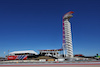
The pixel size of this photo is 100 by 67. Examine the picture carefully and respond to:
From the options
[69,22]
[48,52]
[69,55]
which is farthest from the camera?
[48,52]

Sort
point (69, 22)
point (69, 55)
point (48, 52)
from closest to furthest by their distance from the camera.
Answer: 1. point (69, 55)
2. point (69, 22)
3. point (48, 52)

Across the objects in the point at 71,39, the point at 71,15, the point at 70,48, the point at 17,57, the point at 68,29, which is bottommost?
the point at 17,57

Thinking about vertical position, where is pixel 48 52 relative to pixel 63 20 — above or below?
below

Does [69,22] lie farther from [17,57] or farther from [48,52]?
[17,57]

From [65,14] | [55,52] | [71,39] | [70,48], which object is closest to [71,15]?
[65,14]

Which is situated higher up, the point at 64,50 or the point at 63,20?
the point at 63,20

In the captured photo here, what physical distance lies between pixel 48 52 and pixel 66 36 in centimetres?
2336

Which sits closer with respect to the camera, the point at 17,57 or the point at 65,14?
the point at 17,57

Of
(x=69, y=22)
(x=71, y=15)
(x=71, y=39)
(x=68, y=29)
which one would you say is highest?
(x=71, y=15)

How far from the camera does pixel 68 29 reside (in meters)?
93.1

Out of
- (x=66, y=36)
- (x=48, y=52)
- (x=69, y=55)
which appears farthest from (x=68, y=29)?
(x=48, y=52)

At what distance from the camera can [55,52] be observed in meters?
102

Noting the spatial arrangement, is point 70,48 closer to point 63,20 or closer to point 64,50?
point 64,50

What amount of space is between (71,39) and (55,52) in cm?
1924
